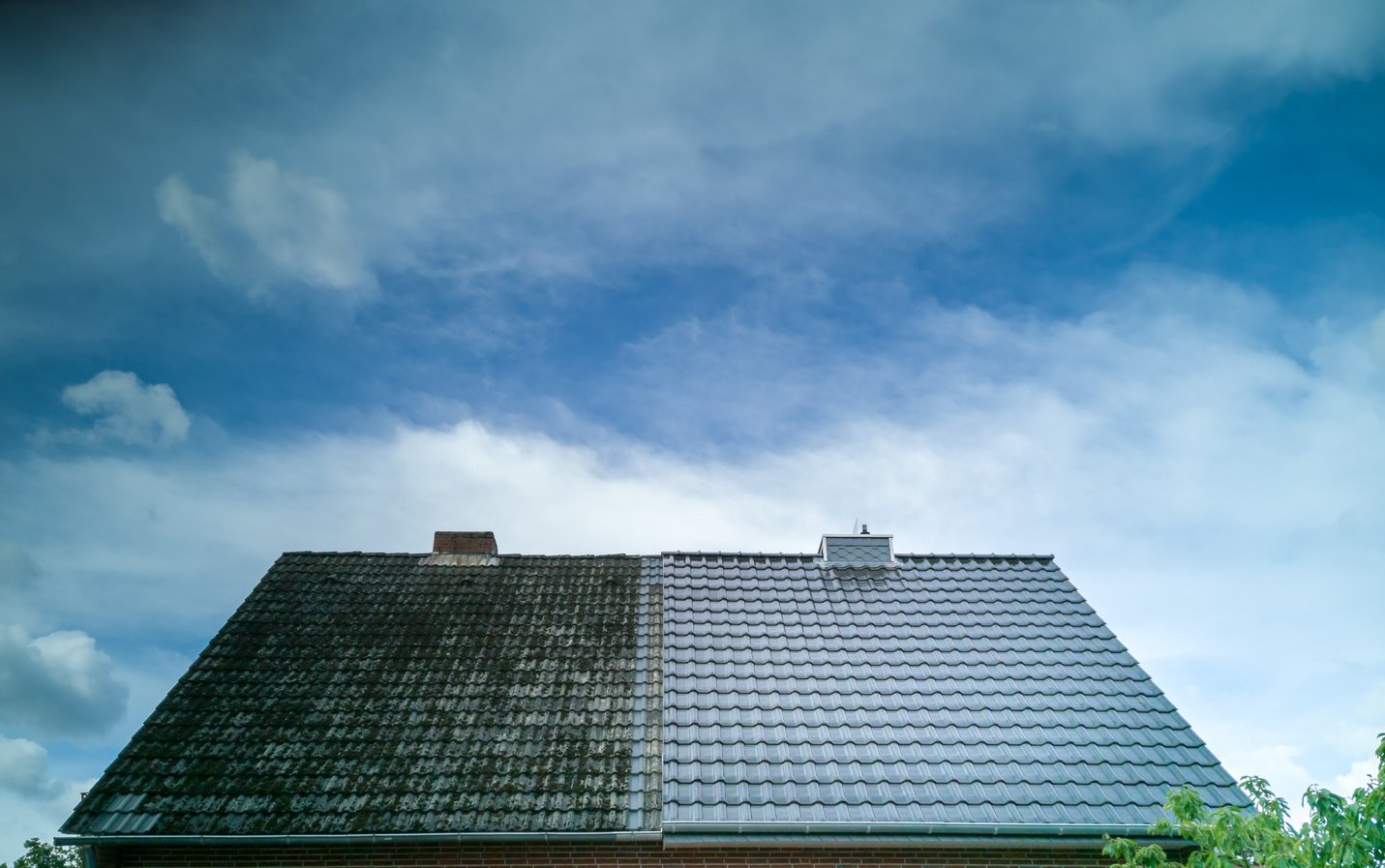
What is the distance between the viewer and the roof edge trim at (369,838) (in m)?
8.64

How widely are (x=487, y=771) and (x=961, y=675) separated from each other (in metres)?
6.24

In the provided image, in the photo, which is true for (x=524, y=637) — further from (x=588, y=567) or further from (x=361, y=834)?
(x=361, y=834)

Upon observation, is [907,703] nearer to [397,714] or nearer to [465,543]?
[397,714]

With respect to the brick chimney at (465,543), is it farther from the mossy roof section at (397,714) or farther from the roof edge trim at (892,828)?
the roof edge trim at (892,828)

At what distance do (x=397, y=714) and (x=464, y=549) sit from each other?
4.04 metres

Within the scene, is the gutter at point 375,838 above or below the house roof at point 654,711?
below

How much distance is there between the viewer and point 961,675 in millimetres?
11078

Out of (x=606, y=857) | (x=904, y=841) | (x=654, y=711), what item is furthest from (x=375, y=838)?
(x=904, y=841)

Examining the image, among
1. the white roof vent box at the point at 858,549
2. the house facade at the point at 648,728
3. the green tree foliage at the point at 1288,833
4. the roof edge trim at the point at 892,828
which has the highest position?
the white roof vent box at the point at 858,549

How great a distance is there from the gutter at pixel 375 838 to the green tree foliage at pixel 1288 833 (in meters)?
5.02

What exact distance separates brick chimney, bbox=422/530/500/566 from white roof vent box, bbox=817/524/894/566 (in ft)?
18.4

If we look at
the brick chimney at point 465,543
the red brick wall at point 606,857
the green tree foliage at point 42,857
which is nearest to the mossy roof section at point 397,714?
the red brick wall at point 606,857

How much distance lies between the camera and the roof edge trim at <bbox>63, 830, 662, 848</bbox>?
8.64m

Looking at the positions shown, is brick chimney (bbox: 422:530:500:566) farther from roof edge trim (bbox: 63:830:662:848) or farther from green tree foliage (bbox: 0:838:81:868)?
green tree foliage (bbox: 0:838:81:868)
